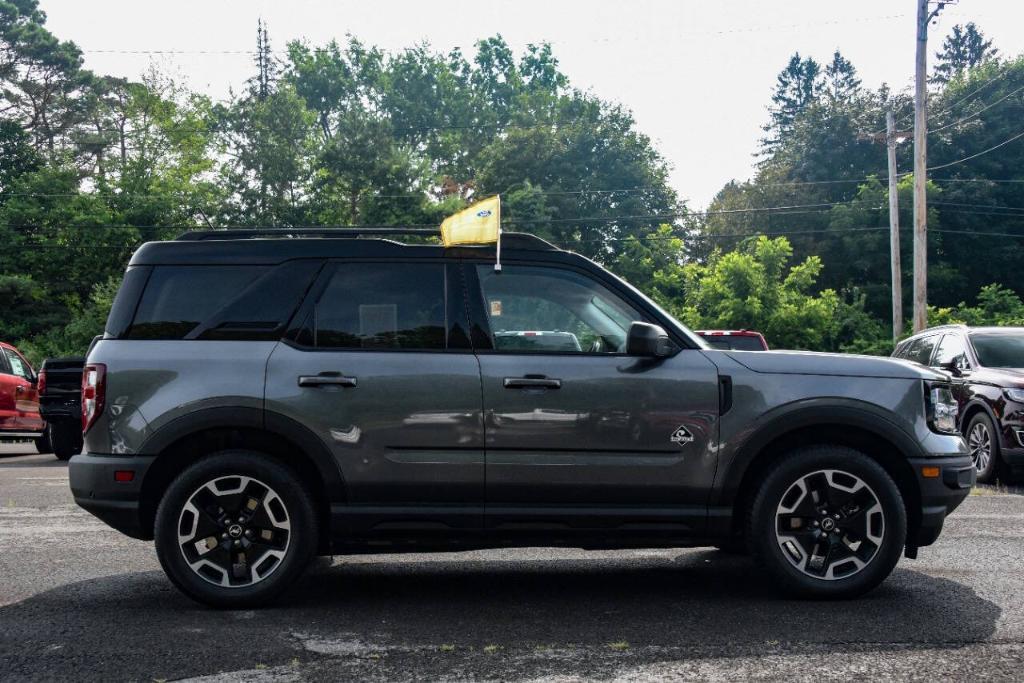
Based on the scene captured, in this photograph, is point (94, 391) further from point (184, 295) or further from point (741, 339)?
point (741, 339)

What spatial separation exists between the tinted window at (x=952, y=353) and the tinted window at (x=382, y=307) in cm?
886

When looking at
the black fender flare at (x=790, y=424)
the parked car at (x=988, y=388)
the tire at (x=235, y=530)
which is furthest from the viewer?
the parked car at (x=988, y=388)

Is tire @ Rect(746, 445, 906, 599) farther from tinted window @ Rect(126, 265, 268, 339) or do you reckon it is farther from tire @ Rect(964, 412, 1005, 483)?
tire @ Rect(964, 412, 1005, 483)

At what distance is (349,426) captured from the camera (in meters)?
5.96

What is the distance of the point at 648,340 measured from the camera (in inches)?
235

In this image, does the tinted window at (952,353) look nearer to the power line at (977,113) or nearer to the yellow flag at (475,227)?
the yellow flag at (475,227)

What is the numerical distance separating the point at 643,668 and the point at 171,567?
8.10 ft

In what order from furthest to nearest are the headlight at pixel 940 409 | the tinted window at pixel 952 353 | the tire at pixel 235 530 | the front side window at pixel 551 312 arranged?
the tinted window at pixel 952 353
the headlight at pixel 940 409
the front side window at pixel 551 312
the tire at pixel 235 530

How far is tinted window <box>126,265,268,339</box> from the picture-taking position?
610 cm

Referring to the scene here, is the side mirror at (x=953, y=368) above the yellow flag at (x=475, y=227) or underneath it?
underneath

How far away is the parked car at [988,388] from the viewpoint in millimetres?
12156

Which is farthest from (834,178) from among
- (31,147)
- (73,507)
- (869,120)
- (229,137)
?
(73,507)

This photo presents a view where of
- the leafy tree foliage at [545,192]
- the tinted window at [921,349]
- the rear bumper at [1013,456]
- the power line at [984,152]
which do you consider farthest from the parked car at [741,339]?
the power line at [984,152]

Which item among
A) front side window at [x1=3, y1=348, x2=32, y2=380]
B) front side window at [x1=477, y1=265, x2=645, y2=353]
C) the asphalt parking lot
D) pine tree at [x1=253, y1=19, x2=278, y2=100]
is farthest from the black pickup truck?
pine tree at [x1=253, y1=19, x2=278, y2=100]
